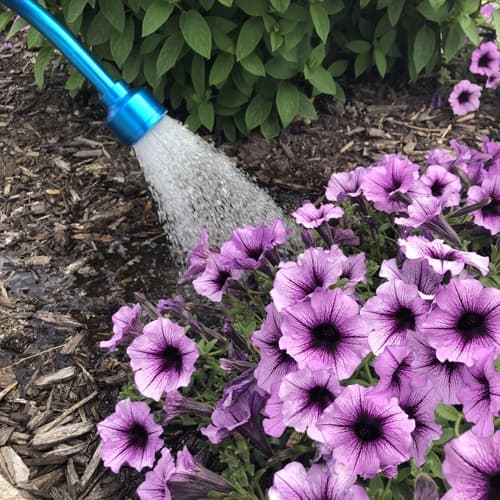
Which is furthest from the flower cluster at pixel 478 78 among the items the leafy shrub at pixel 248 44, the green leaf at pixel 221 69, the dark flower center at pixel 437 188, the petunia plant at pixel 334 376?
the petunia plant at pixel 334 376

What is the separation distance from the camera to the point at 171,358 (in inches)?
66.1

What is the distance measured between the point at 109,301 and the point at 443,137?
6.73 ft

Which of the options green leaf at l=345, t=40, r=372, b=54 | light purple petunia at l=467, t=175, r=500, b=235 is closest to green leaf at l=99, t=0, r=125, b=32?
green leaf at l=345, t=40, r=372, b=54

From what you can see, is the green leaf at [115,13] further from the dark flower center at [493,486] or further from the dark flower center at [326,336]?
the dark flower center at [493,486]

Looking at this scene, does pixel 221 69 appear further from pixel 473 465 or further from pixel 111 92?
pixel 473 465

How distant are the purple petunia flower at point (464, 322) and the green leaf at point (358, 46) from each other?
2.44m

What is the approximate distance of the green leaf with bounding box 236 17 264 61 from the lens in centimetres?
299

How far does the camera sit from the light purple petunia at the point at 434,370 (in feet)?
4.46

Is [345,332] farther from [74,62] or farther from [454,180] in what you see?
[74,62]

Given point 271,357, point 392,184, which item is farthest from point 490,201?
point 271,357

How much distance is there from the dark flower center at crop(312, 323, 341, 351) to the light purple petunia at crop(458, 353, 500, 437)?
0.90ft

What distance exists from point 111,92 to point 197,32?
1010mm

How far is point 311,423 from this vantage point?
1.36 m

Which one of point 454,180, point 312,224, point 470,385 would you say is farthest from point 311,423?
point 454,180
